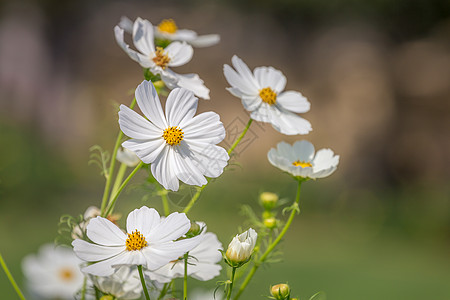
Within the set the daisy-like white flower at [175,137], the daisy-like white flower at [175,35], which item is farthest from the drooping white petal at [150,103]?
the daisy-like white flower at [175,35]

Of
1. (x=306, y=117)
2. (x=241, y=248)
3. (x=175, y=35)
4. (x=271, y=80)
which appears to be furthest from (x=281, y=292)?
(x=306, y=117)

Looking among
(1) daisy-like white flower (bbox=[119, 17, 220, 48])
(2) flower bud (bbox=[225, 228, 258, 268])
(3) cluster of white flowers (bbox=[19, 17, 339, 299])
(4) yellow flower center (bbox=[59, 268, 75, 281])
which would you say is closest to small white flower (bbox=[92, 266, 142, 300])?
(3) cluster of white flowers (bbox=[19, 17, 339, 299])

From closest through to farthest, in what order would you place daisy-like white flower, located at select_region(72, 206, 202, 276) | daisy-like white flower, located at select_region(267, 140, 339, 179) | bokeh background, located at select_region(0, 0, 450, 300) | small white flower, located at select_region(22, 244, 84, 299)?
1. daisy-like white flower, located at select_region(72, 206, 202, 276)
2. daisy-like white flower, located at select_region(267, 140, 339, 179)
3. small white flower, located at select_region(22, 244, 84, 299)
4. bokeh background, located at select_region(0, 0, 450, 300)

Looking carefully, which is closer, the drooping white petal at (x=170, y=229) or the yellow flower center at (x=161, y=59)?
the drooping white petal at (x=170, y=229)

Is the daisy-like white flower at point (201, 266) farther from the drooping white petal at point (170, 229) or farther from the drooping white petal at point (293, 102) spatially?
the drooping white petal at point (293, 102)

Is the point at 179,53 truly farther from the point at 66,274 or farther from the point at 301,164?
the point at 66,274

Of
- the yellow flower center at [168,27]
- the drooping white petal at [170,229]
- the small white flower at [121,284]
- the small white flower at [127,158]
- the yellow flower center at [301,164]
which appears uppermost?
the yellow flower center at [168,27]

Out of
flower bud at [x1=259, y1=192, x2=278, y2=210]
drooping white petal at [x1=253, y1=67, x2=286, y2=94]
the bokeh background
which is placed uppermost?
the bokeh background

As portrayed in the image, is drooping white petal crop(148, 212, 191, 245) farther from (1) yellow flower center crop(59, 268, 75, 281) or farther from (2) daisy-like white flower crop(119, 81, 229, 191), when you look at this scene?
(1) yellow flower center crop(59, 268, 75, 281)
